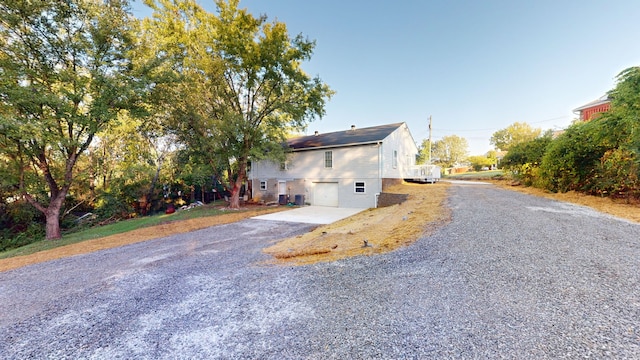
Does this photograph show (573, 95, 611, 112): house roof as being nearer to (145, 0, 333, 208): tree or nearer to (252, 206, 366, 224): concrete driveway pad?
(252, 206, 366, 224): concrete driveway pad

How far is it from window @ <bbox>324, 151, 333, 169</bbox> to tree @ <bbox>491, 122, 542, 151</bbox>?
2762 centimetres

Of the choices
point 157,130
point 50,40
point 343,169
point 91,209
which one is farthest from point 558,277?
point 91,209

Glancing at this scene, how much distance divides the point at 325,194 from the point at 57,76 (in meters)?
14.0

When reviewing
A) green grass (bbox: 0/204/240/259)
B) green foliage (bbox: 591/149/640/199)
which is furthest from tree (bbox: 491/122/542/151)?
green grass (bbox: 0/204/240/259)

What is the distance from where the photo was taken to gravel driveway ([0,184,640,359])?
2102 millimetres

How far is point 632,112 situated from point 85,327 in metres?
13.3

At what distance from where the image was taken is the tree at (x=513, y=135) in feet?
107

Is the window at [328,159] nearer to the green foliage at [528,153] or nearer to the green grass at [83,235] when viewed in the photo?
the green grass at [83,235]

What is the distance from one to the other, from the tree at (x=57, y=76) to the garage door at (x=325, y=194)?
11.3 meters

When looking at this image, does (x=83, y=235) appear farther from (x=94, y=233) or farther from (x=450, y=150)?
(x=450, y=150)

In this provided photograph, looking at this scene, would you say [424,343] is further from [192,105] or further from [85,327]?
[192,105]

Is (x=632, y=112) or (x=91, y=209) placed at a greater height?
(x=632, y=112)

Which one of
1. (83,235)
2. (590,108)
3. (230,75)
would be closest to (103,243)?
(83,235)

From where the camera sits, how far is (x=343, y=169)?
51.3ft
